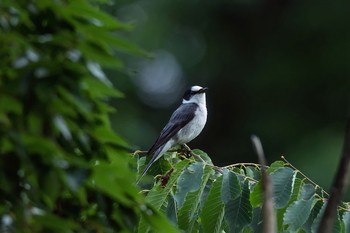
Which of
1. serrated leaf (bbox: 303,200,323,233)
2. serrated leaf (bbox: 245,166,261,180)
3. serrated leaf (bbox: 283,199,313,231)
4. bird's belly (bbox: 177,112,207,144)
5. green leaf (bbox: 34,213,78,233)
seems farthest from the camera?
bird's belly (bbox: 177,112,207,144)

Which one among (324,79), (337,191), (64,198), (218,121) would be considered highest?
(337,191)

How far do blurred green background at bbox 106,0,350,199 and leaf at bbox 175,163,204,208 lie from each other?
1144 cm

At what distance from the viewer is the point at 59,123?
2.35 m

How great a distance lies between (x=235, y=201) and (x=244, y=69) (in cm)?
1525

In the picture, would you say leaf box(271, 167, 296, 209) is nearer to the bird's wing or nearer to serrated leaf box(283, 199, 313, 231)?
serrated leaf box(283, 199, 313, 231)

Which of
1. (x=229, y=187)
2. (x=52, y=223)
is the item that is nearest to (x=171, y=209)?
(x=229, y=187)

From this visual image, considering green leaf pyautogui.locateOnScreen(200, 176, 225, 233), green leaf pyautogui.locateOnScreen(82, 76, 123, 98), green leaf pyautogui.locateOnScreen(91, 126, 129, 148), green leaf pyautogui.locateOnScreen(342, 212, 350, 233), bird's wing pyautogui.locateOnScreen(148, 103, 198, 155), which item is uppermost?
green leaf pyautogui.locateOnScreen(82, 76, 123, 98)

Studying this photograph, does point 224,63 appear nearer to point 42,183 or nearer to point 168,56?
point 168,56

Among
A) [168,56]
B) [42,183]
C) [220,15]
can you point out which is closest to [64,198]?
[42,183]

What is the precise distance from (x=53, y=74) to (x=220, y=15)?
712 inches

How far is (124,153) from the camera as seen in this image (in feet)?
8.87

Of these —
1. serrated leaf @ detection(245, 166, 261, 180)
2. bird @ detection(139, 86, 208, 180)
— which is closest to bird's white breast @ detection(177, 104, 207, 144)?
bird @ detection(139, 86, 208, 180)

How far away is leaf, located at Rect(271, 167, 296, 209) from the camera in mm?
4188

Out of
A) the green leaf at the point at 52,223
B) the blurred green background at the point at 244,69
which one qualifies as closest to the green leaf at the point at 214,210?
the green leaf at the point at 52,223
